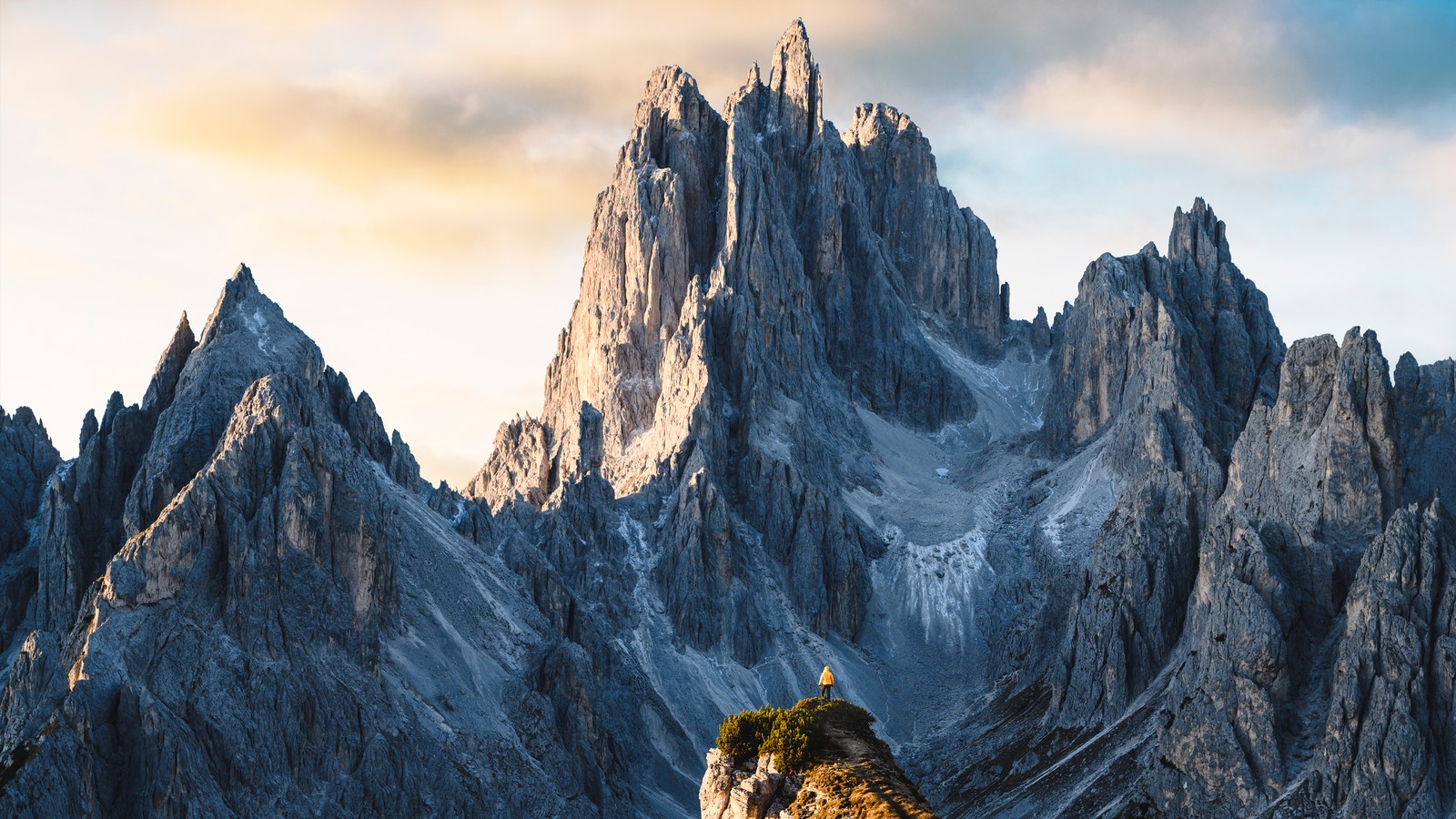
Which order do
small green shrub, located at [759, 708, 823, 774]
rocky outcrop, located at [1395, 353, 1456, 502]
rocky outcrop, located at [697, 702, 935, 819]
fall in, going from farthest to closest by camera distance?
rocky outcrop, located at [1395, 353, 1456, 502] < small green shrub, located at [759, 708, 823, 774] < rocky outcrop, located at [697, 702, 935, 819]

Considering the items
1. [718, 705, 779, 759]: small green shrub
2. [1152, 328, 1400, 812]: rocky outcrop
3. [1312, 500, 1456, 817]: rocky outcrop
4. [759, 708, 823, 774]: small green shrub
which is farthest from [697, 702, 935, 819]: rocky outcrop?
[1152, 328, 1400, 812]: rocky outcrop

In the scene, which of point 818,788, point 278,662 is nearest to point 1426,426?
point 278,662

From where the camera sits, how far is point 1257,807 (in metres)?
128

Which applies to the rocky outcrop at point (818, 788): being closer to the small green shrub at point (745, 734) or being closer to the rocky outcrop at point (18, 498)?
the small green shrub at point (745, 734)

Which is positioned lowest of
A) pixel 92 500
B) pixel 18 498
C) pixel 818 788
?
pixel 818 788

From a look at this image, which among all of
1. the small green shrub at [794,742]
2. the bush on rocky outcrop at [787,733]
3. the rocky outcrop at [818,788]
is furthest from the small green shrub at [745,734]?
the small green shrub at [794,742]

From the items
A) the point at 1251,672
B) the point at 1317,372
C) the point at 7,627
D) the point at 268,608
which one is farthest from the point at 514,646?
the point at 1317,372

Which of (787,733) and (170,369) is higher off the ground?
(170,369)

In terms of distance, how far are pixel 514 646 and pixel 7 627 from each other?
39.8m

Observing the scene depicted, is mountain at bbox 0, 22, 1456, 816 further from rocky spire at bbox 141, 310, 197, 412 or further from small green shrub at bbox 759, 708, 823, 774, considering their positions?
small green shrub at bbox 759, 708, 823, 774

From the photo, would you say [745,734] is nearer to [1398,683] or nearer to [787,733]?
[787,733]

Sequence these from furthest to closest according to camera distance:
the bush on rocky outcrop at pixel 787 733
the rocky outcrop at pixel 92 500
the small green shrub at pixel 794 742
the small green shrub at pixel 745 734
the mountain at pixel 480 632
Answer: the rocky outcrop at pixel 92 500
the mountain at pixel 480 632
the small green shrub at pixel 745 734
the bush on rocky outcrop at pixel 787 733
the small green shrub at pixel 794 742

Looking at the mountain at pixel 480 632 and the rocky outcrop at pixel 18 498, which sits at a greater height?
the rocky outcrop at pixel 18 498

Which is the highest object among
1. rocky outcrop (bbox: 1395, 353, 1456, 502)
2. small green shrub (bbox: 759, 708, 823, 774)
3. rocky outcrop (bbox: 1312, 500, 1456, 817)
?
rocky outcrop (bbox: 1395, 353, 1456, 502)
